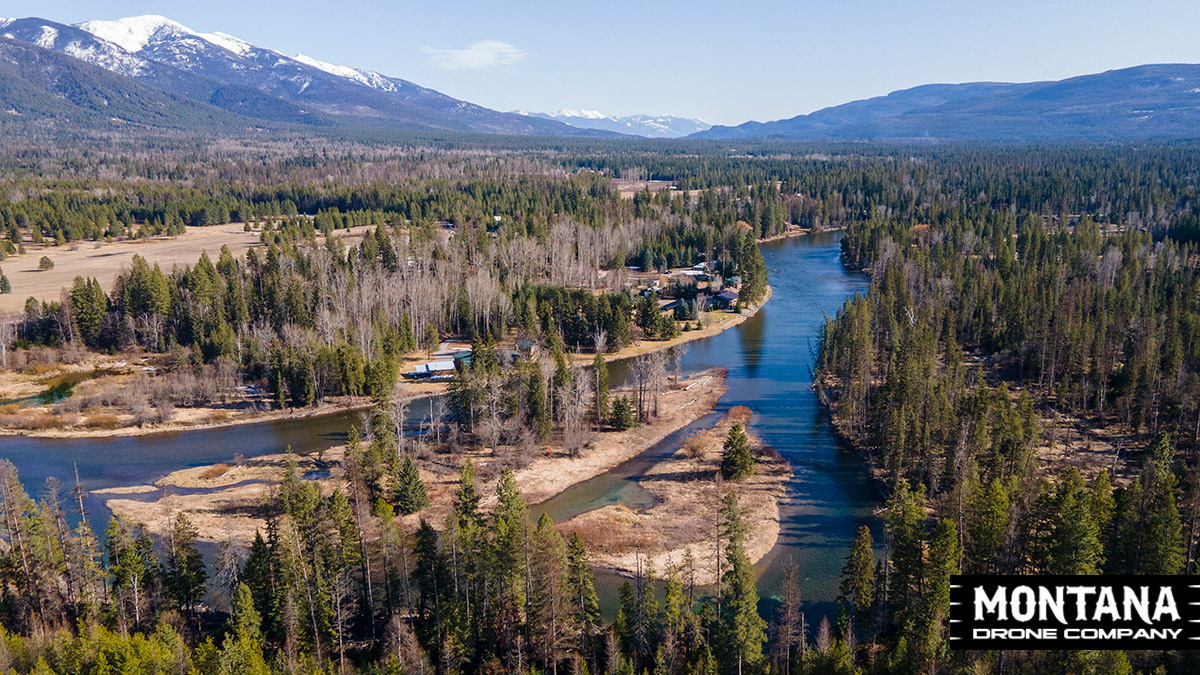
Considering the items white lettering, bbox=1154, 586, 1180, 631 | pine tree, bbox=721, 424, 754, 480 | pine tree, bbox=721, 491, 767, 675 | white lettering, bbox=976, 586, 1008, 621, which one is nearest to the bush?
pine tree, bbox=721, 424, 754, 480

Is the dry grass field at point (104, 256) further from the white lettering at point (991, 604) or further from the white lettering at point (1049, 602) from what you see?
the white lettering at point (1049, 602)

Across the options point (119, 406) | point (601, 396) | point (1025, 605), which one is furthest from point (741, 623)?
point (119, 406)

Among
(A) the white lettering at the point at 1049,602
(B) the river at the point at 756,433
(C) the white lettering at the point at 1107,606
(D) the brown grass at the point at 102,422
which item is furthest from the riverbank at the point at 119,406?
(C) the white lettering at the point at 1107,606

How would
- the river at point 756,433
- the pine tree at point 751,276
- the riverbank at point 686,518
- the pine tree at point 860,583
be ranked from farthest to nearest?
the pine tree at point 751,276 < the river at point 756,433 < the riverbank at point 686,518 < the pine tree at point 860,583

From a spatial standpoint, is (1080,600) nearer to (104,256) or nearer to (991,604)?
(991,604)

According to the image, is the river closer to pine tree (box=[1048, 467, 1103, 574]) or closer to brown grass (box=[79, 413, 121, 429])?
brown grass (box=[79, 413, 121, 429])

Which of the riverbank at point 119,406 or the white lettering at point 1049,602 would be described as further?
the riverbank at point 119,406
